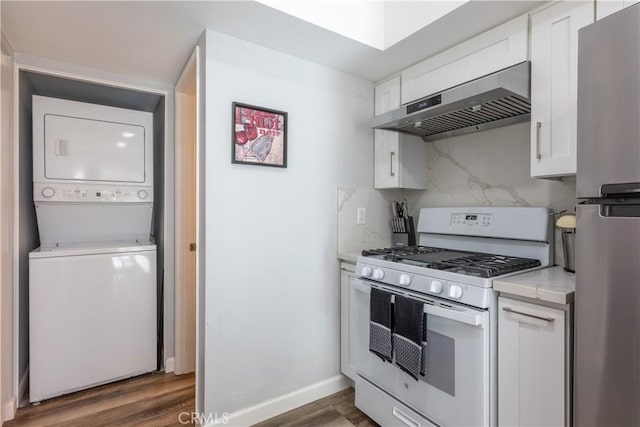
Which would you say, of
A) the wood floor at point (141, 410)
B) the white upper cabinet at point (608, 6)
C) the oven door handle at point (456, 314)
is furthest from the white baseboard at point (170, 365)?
the white upper cabinet at point (608, 6)

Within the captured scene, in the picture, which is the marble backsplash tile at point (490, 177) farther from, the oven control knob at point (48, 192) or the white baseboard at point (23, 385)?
the white baseboard at point (23, 385)

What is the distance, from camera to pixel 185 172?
8.10 feet

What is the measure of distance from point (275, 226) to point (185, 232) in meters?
0.91

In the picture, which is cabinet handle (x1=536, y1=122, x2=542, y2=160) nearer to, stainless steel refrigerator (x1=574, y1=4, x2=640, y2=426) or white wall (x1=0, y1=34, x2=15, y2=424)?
stainless steel refrigerator (x1=574, y1=4, x2=640, y2=426)

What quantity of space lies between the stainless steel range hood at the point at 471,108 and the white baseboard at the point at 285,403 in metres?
1.67

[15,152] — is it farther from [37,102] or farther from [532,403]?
[532,403]

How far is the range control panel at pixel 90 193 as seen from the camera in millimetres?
2299

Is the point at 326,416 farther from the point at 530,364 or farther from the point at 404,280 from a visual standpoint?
the point at 530,364

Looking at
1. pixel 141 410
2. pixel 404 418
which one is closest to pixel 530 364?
pixel 404 418

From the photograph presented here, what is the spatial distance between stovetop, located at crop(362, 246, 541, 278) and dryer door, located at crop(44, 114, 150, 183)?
1.97 metres

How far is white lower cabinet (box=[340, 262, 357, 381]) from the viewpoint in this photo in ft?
6.88

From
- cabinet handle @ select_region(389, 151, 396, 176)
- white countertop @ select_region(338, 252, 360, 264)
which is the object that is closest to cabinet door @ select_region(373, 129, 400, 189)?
cabinet handle @ select_region(389, 151, 396, 176)

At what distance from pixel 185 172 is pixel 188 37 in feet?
3.21

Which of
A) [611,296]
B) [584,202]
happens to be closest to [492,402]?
[611,296]
